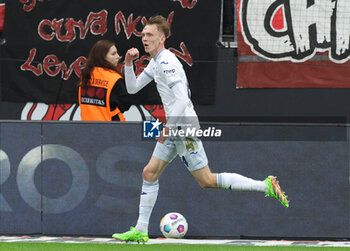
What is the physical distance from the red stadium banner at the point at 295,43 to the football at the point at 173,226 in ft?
16.5

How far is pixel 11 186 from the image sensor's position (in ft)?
27.6

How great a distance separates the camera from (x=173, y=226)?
8094 mm

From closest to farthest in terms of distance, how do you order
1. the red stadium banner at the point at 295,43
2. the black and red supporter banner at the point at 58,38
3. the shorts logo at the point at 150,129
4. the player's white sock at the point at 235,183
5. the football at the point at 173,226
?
the player's white sock at the point at 235,183, the football at the point at 173,226, the shorts logo at the point at 150,129, the red stadium banner at the point at 295,43, the black and red supporter banner at the point at 58,38

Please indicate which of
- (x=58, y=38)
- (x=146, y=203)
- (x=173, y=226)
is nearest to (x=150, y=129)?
(x=173, y=226)

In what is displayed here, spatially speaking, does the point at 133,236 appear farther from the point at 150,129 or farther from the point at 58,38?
the point at 58,38

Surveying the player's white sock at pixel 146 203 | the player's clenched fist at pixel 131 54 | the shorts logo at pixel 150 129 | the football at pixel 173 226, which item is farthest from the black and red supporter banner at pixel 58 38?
the player's white sock at pixel 146 203

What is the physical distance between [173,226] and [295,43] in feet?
18.5

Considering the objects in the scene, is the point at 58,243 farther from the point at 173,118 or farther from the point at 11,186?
the point at 173,118

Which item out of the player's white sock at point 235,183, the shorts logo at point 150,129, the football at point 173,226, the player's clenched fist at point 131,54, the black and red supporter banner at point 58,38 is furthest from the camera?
the black and red supporter banner at point 58,38

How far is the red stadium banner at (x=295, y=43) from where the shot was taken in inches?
503

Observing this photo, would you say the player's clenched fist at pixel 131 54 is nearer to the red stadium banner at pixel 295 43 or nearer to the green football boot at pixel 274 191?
the green football boot at pixel 274 191

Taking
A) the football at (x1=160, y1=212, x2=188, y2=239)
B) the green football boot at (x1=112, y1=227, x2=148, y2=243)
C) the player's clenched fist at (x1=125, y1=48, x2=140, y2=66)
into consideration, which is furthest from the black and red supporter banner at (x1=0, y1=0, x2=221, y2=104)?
the green football boot at (x1=112, y1=227, x2=148, y2=243)

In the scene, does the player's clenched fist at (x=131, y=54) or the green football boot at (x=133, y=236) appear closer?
the green football boot at (x=133, y=236)

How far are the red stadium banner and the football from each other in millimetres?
5033
